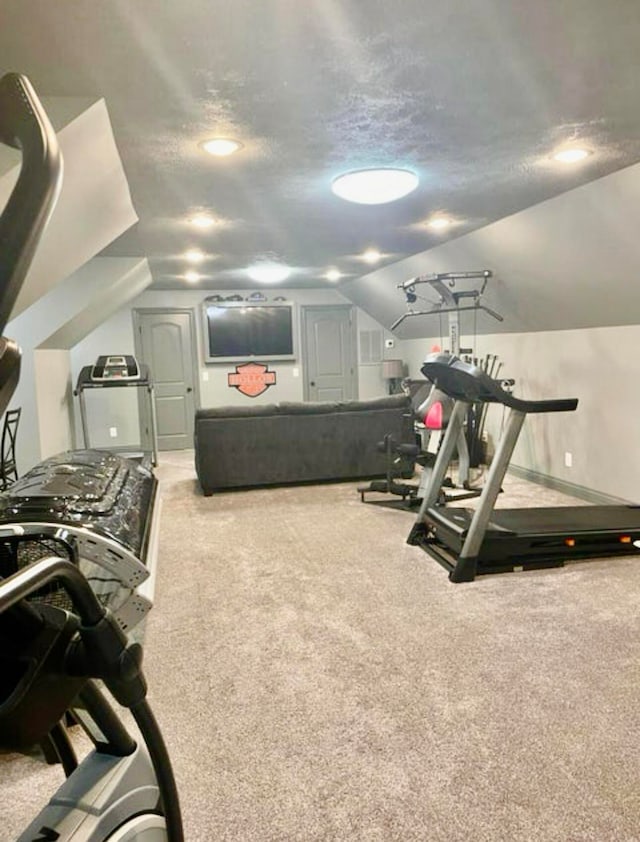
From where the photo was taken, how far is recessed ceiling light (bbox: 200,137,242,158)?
258cm

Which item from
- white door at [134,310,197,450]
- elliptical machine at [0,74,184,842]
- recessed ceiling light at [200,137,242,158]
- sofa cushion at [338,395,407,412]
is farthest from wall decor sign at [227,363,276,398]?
elliptical machine at [0,74,184,842]

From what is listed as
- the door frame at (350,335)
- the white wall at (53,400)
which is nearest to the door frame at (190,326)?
the white wall at (53,400)

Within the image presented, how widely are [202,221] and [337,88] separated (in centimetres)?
224

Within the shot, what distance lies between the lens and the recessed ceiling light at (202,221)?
398 cm

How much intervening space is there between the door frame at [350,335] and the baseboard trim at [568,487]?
11.2ft

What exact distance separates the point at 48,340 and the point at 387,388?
5.09 metres

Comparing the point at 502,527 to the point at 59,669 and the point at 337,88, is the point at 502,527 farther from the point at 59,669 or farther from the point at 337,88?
the point at 59,669

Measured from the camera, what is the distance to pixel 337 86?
2.07 meters

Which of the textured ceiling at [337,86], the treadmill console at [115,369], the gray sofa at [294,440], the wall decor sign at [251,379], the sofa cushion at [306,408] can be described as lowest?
the gray sofa at [294,440]

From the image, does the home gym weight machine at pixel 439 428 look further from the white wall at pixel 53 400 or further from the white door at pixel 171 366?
the white door at pixel 171 366

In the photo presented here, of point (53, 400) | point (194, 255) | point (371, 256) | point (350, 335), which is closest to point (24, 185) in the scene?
point (194, 255)

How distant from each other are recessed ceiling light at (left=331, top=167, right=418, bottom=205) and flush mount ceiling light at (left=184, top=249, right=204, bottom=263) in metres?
2.51

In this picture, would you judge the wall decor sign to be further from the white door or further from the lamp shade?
the lamp shade

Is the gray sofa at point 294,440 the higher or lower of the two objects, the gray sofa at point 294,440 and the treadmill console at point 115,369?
the lower
